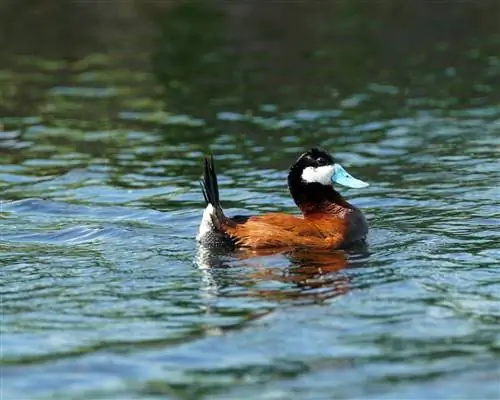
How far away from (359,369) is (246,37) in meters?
18.4

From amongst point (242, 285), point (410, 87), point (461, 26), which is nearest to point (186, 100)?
point (410, 87)

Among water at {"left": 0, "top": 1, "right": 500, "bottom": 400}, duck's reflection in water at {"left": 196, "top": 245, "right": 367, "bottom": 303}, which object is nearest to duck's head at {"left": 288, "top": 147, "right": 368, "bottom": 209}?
water at {"left": 0, "top": 1, "right": 500, "bottom": 400}

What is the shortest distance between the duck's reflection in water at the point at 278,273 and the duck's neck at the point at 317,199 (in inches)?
25.0

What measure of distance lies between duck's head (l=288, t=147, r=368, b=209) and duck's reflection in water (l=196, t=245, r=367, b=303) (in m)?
0.76

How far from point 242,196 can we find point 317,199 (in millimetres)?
2415

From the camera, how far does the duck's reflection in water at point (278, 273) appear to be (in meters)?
9.66

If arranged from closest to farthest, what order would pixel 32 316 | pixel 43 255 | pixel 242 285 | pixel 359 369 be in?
1. pixel 359 369
2. pixel 32 316
3. pixel 242 285
4. pixel 43 255

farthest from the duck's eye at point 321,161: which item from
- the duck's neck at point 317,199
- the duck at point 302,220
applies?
the duck's neck at point 317,199

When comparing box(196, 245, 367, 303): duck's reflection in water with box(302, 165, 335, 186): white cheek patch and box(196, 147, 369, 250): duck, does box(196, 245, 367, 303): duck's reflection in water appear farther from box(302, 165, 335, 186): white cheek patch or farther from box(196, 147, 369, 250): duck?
box(302, 165, 335, 186): white cheek patch

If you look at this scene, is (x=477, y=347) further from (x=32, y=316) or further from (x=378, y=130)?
(x=378, y=130)

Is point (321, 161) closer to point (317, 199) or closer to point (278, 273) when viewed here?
point (317, 199)

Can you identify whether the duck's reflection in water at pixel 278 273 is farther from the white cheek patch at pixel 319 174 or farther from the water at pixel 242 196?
the white cheek patch at pixel 319 174

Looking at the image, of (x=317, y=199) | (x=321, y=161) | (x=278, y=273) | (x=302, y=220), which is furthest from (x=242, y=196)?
(x=278, y=273)

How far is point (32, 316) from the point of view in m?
9.06
